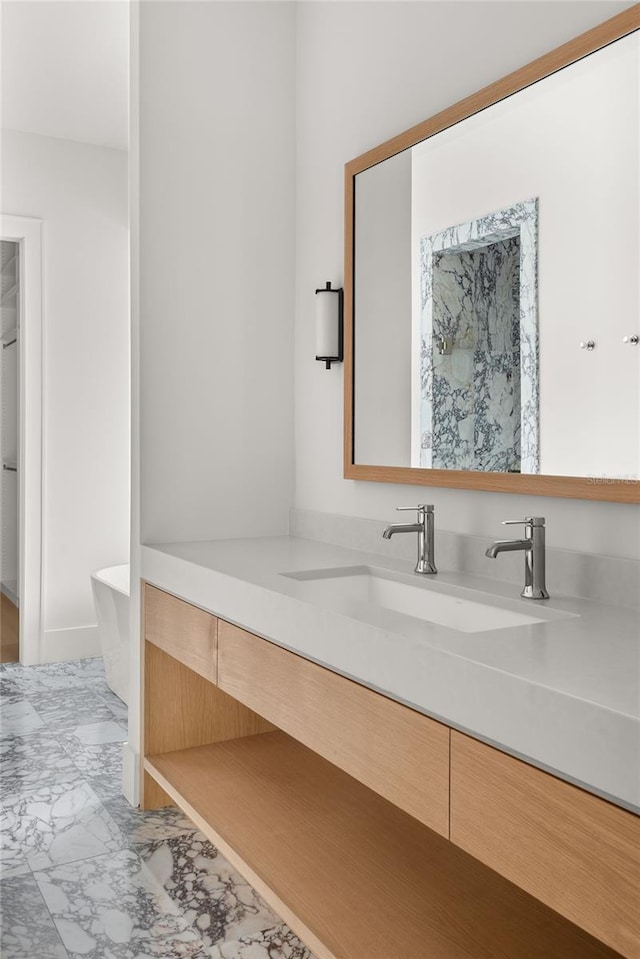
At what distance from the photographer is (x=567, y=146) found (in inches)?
61.5

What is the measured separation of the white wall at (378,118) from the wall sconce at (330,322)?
3.1 inches

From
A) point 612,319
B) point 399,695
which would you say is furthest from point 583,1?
point 399,695

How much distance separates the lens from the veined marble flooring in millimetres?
1671

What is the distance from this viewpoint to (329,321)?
233 centimetres

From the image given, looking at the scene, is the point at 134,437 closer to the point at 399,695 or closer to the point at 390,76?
the point at 390,76

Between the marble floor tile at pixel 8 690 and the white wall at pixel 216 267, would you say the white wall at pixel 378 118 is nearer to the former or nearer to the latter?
the white wall at pixel 216 267

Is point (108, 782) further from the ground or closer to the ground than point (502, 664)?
closer to the ground

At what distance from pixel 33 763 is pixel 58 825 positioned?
1.62ft

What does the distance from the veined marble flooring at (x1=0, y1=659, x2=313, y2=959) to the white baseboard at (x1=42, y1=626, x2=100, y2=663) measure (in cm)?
102

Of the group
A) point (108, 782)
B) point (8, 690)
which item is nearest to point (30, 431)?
point (8, 690)

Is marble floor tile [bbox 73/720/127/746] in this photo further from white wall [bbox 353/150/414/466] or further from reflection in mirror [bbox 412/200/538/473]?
reflection in mirror [bbox 412/200/538/473]

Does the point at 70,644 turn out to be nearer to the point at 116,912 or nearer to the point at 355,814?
the point at 116,912

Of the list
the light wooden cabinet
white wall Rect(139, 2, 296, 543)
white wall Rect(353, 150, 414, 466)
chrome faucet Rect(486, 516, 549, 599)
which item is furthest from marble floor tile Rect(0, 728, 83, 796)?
chrome faucet Rect(486, 516, 549, 599)

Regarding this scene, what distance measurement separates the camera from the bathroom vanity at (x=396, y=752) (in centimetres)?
91
